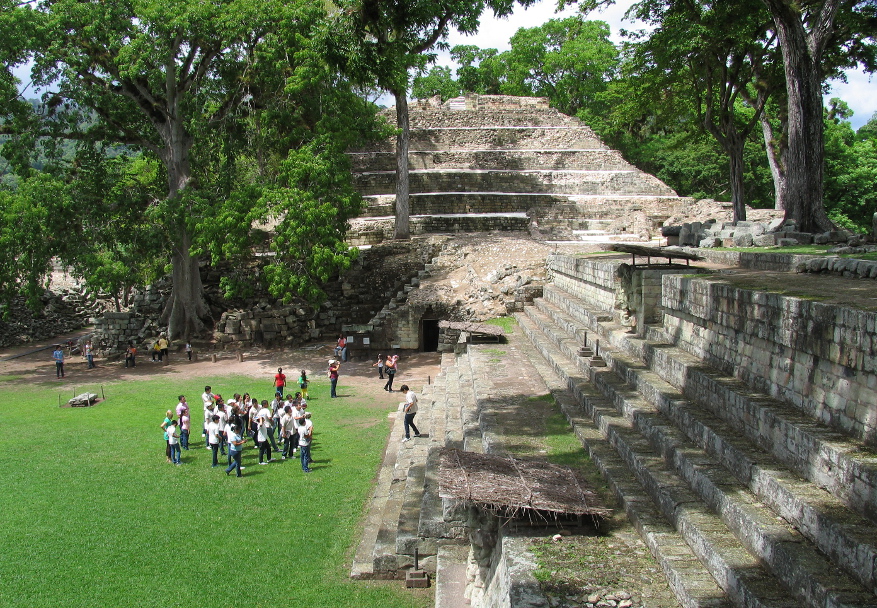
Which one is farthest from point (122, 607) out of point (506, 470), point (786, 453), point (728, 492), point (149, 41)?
point (149, 41)

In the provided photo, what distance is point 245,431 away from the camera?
37.9 feet

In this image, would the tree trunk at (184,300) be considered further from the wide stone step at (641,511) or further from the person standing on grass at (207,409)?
the wide stone step at (641,511)

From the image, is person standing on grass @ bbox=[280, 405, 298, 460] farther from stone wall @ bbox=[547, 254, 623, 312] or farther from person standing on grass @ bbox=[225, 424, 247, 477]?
stone wall @ bbox=[547, 254, 623, 312]

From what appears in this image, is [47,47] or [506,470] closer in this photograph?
[506,470]

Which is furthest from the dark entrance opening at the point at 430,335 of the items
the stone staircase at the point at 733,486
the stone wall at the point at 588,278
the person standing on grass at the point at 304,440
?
the stone staircase at the point at 733,486

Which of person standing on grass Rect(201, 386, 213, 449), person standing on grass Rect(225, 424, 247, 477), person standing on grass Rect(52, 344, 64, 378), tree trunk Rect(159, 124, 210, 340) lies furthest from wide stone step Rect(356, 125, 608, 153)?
person standing on grass Rect(225, 424, 247, 477)

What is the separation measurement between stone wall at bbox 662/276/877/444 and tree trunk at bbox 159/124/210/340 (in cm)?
1557

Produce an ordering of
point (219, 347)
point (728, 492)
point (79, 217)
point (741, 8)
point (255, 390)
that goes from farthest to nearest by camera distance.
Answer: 1. point (219, 347)
2. point (79, 217)
3. point (741, 8)
4. point (255, 390)
5. point (728, 492)

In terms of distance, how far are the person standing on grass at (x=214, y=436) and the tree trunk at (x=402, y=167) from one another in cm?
1299

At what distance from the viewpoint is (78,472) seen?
1020cm

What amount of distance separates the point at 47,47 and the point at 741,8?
57.1ft

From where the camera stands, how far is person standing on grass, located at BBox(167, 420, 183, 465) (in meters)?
10.5

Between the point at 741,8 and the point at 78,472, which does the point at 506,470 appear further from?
the point at 741,8

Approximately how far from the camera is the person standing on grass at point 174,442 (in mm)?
10539
